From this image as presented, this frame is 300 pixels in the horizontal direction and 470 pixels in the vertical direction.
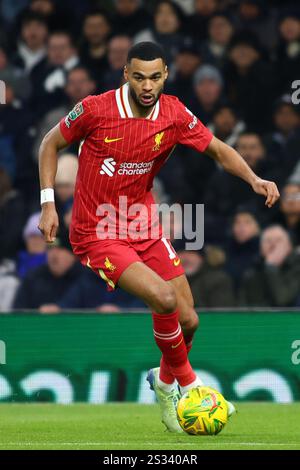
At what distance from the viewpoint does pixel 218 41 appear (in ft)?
48.9

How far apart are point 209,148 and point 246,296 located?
3958mm

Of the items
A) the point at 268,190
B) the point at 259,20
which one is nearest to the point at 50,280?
the point at 259,20

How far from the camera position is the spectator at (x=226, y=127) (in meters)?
13.9

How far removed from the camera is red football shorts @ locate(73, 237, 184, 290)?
8.12 m

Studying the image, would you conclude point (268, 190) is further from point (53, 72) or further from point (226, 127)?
point (53, 72)

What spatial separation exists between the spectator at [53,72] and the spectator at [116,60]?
1.71 ft

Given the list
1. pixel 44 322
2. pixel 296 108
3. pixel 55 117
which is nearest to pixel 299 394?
pixel 44 322

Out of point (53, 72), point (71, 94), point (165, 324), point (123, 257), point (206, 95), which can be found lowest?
A: point (165, 324)

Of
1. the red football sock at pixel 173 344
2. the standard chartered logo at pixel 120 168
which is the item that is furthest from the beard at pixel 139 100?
the red football sock at pixel 173 344

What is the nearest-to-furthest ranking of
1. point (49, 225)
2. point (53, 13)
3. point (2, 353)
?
point (49, 225) < point (2, 353) < point (53, 13)

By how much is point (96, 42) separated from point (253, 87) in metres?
2.11

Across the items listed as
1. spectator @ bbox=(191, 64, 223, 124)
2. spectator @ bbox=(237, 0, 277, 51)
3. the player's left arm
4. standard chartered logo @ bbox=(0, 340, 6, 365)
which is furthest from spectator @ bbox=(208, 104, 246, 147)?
the player's left arm

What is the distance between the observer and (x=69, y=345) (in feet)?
37.7

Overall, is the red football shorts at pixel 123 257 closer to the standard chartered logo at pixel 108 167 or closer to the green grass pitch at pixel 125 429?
the standard chartered logo at pixel 108 167
